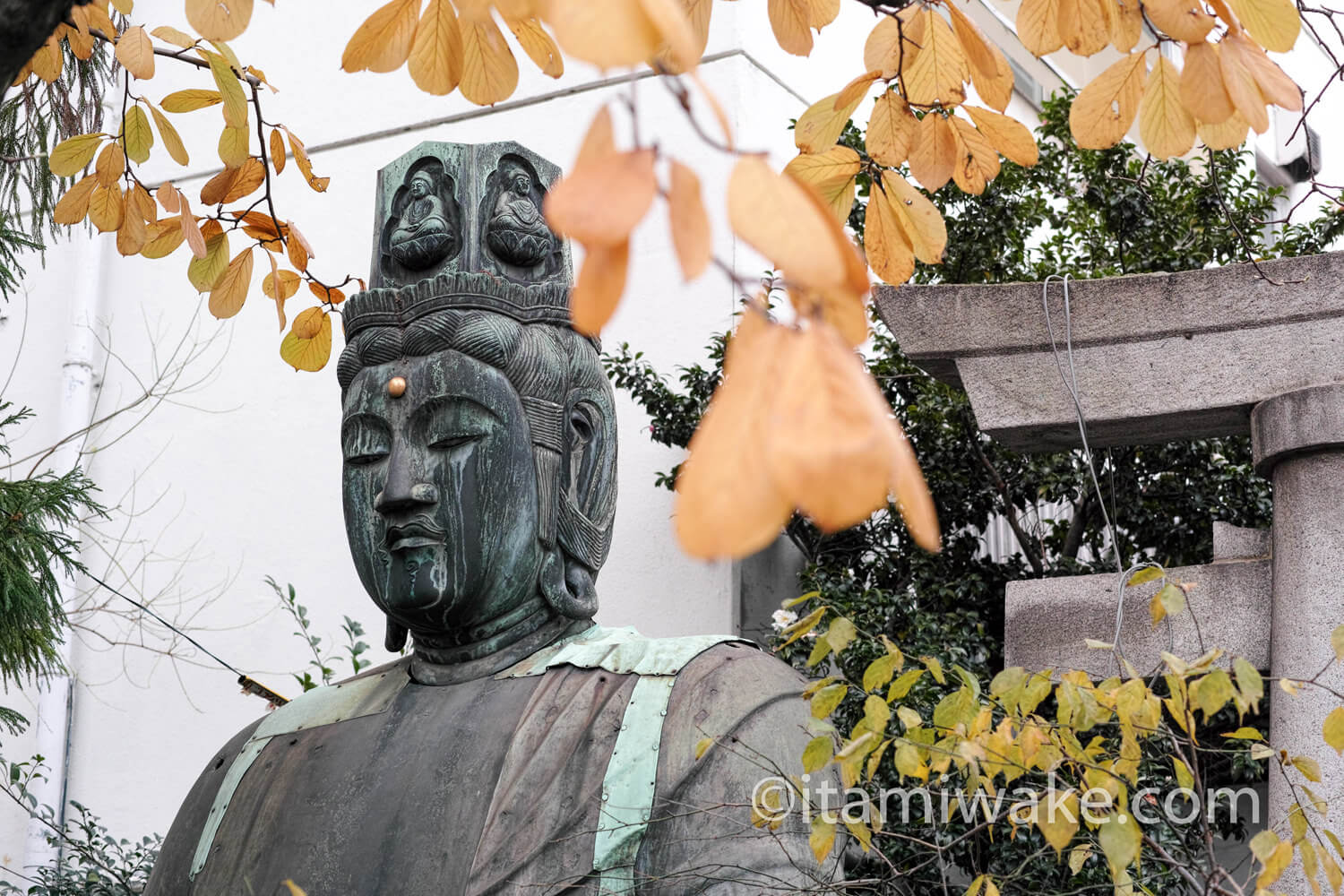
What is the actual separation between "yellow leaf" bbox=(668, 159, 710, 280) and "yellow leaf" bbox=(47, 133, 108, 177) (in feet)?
6.78

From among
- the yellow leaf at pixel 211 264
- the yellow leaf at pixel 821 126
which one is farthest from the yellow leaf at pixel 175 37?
the yellow leaf at pixel 821 126

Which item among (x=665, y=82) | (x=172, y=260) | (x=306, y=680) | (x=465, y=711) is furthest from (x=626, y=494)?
(x=665, y=82)

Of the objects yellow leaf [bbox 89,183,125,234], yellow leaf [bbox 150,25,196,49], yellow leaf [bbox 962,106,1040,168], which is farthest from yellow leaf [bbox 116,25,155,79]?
yellow leaf [bbox 962,106,1040,168]

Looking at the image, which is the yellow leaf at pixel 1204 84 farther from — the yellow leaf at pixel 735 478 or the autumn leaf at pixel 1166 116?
the yellow leaf at pixel 735 478

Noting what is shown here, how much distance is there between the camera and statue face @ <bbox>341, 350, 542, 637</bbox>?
297cm

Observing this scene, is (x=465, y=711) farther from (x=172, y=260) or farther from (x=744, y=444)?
(x=172, y=260)

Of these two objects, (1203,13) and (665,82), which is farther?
(1203,13)

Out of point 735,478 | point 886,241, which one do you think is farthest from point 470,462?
point 735,478

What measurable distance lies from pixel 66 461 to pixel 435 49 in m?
5.01

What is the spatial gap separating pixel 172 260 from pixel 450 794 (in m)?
4.61

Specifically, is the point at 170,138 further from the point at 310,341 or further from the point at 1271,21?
the point at 1271,21

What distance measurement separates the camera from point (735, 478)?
96cm

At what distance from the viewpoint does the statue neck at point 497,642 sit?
120 inches

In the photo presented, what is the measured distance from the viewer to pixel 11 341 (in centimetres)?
709
